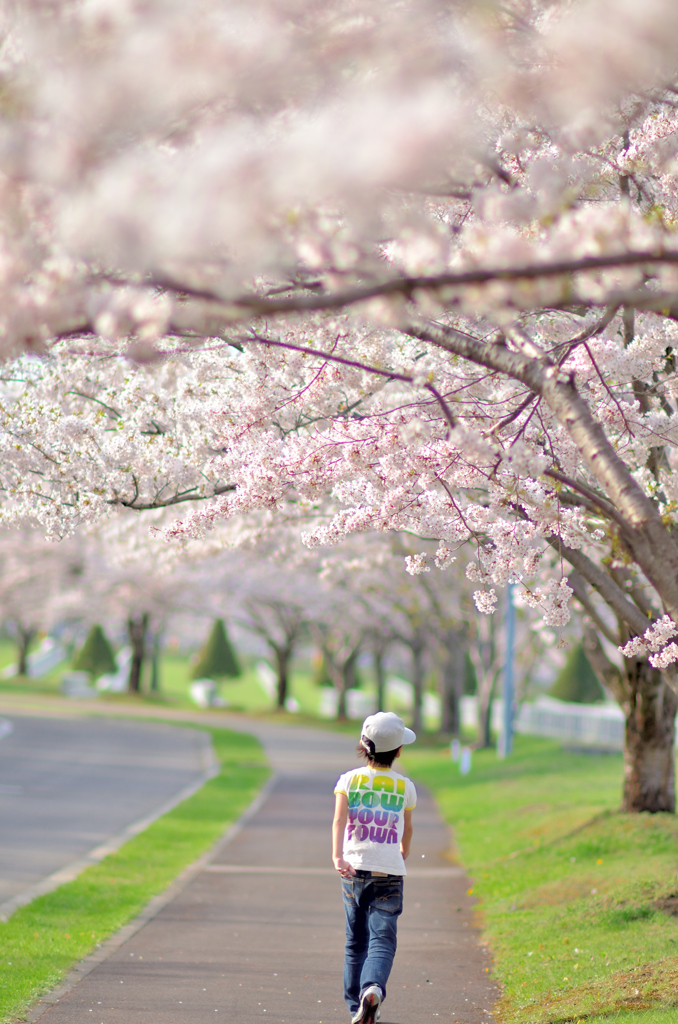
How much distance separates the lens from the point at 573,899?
31.8ft

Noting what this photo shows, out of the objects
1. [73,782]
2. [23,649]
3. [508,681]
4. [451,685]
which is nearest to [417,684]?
[451,685]

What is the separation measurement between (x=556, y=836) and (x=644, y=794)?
1.32 m

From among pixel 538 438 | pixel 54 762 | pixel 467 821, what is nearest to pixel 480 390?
pixel 538 438

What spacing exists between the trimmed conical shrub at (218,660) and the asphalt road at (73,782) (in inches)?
930

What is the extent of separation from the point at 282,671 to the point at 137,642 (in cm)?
731

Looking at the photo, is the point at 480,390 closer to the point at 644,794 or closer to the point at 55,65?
the point at 55,65

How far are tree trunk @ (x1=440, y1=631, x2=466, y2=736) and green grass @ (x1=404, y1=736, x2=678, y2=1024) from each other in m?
15.1

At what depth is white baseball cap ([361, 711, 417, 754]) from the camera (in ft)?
18.2

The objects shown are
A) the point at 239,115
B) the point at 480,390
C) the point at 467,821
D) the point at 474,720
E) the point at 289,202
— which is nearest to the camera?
the point at 289,202

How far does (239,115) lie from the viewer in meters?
4.02

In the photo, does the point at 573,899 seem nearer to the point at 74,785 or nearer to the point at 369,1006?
the point at 369,1006

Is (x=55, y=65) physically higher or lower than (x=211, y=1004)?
higher

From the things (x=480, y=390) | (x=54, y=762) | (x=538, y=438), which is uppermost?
(x=480, y=390)

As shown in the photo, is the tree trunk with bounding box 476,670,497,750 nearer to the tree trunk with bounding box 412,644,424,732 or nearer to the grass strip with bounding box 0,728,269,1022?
the tree trunk with bounding box 412,644,424,732
